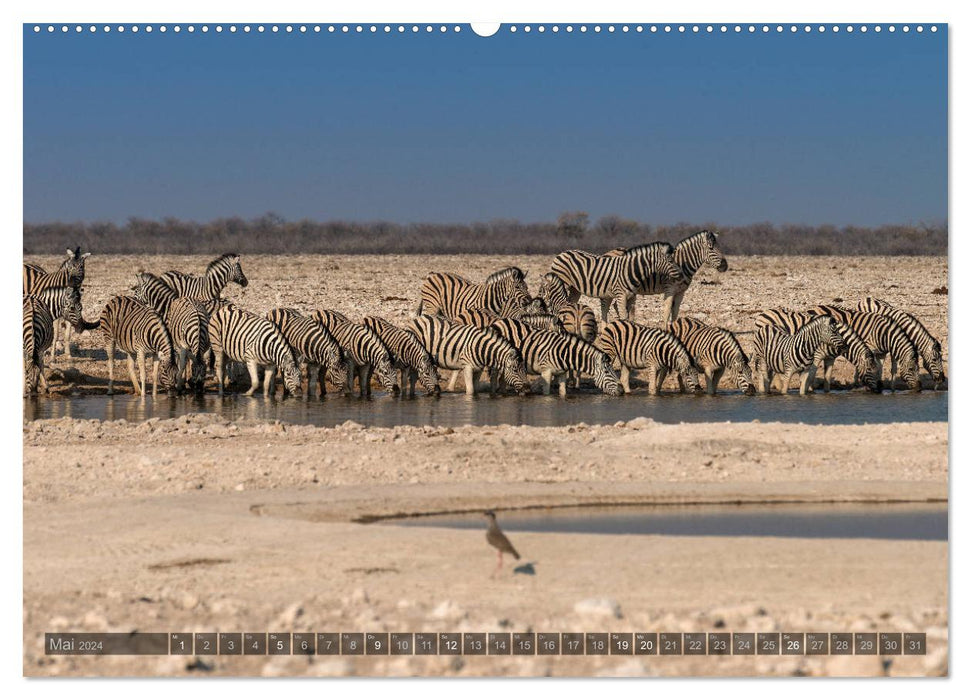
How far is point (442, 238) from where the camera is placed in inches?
2346

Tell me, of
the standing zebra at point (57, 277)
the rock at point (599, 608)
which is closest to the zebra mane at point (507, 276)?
the standing zebra at point (57, 277)

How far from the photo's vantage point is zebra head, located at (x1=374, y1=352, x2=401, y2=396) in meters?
23.1

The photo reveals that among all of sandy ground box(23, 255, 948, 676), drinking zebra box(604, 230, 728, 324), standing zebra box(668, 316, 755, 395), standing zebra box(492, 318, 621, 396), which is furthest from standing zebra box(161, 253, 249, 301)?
sandy ground box(23, 255, 948, 676)

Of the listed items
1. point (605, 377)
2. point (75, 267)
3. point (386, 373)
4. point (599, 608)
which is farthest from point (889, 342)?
point (599, 608)

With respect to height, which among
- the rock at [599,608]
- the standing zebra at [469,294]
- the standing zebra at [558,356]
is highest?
the standing zebra at [469,294]

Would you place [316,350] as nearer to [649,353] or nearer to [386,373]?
[386,373]

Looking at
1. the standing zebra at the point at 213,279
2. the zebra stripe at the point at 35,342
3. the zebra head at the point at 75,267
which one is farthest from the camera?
the standing zebra at the point at 213,279

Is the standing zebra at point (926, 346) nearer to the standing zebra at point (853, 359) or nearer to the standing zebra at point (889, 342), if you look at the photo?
the standing zebra at point (889, 342)

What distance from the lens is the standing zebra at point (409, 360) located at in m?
23.3

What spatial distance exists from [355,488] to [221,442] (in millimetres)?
2958

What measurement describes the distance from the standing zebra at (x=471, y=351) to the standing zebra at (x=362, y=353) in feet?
2.58

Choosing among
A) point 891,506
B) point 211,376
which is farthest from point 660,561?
point 211,376

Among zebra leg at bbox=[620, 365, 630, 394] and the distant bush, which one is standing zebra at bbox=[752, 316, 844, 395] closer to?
zebra leg at bbox=[620, 365, 630, 394]

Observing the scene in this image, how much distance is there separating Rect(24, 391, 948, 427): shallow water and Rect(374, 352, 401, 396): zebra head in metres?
0.19
